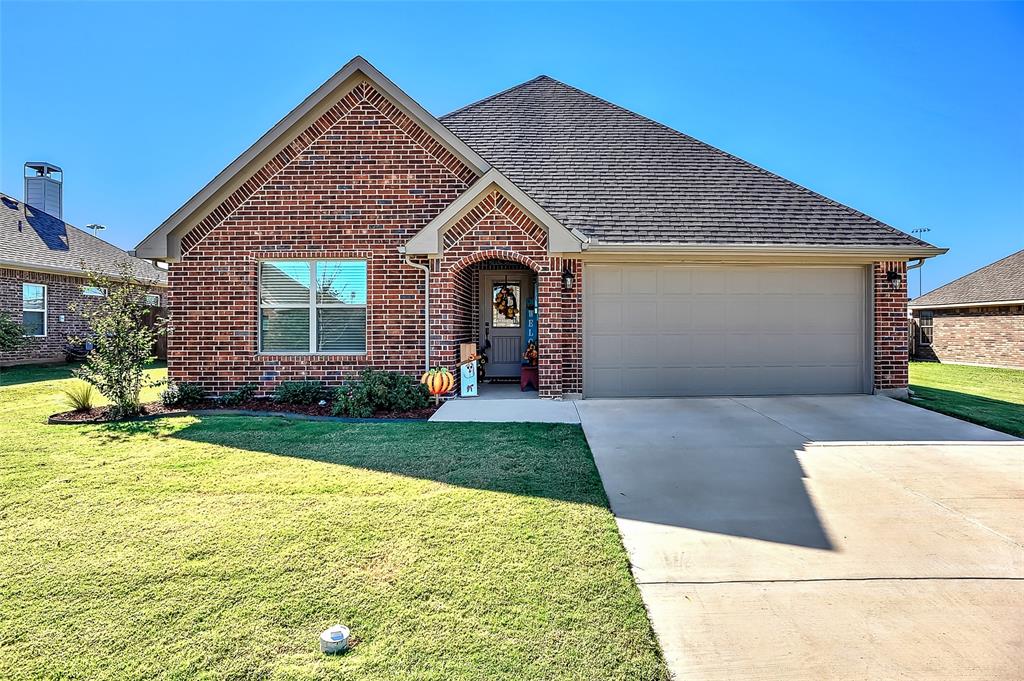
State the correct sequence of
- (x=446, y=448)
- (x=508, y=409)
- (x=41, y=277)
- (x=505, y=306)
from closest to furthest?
(x=446, y=448)
(x=508, y=409)
(x=505, y=306)
(x=41, y=277)

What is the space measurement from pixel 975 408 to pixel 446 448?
941 cm

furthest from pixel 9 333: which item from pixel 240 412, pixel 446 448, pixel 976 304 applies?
pixel 976 304

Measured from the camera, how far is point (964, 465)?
559 cm

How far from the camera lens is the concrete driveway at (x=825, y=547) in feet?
8.21

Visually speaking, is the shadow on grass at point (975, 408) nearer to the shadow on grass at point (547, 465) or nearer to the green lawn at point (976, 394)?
the green lawn at point (976, 394)

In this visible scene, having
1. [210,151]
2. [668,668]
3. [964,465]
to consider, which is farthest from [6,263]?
[964,465]

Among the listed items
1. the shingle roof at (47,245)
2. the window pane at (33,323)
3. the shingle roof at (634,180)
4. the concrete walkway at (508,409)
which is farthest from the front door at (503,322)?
the window pane at (33,323)

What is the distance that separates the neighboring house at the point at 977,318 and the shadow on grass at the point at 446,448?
18737 millimetres

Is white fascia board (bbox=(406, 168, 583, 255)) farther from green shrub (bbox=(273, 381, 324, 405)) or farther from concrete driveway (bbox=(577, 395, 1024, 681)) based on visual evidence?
concrete driveway (bbox=(577, 395, 1024, 681))

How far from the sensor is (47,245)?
19156 millimetres

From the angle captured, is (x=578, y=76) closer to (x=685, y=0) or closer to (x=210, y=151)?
(x=685, y=0)

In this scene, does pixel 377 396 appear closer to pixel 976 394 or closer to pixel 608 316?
pixel 608 316

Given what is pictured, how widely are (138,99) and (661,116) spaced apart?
48.8ft

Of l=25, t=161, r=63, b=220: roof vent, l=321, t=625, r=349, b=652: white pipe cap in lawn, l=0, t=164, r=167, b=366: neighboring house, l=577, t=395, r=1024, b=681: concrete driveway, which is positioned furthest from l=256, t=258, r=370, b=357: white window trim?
l=25, t=161, r=63, b=220: roof vent
